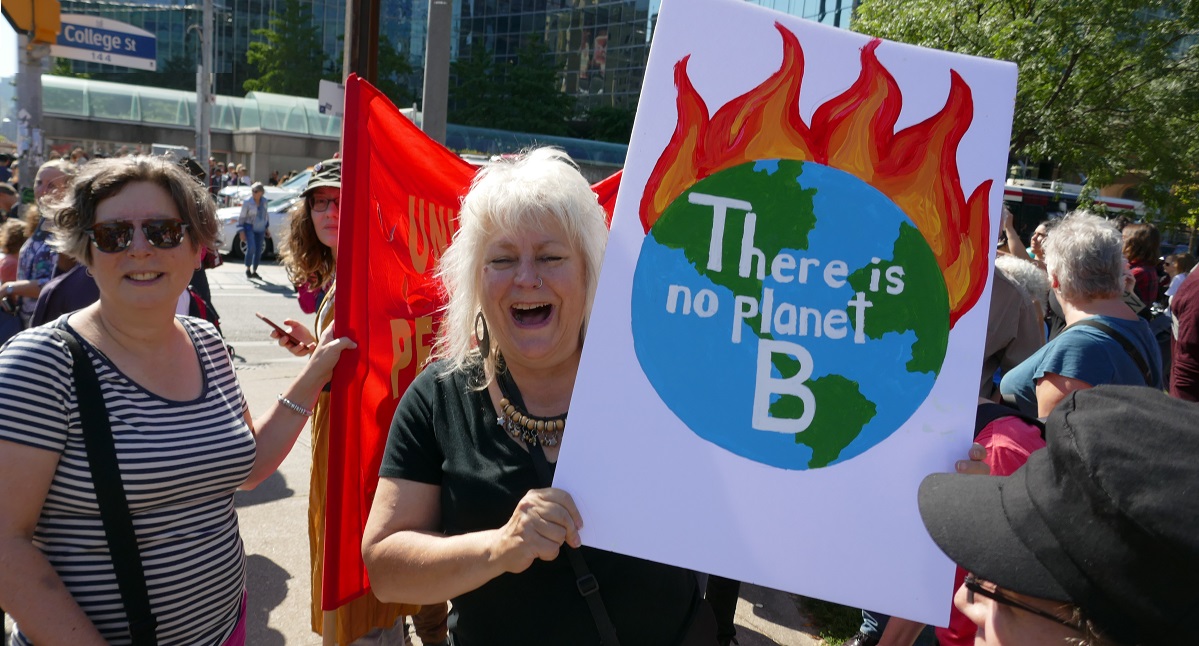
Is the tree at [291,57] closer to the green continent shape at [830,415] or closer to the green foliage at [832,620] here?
the green foliage at [832,620]

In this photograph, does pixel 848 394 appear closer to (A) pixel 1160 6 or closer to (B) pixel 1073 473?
(B) pixel 1073 473

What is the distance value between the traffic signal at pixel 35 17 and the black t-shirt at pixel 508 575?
882 centimetres

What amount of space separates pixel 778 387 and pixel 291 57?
45.8 metres

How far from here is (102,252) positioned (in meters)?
1.87

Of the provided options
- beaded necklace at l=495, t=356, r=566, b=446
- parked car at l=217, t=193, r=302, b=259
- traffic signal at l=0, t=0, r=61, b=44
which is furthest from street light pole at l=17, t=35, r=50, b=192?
beaded necklace at l=495, t=356, r=566, b=446

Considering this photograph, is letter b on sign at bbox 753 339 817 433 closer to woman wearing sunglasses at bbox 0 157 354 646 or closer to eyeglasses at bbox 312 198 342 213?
woman wearing sunglasses at bbox 0 157 354 646

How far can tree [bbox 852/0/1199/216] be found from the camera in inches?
390

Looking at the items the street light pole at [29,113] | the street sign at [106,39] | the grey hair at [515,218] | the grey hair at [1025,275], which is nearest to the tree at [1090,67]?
the grey hair at [1025,275]

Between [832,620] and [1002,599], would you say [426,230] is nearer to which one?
[1002,599]

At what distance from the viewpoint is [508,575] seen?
5.20 ft

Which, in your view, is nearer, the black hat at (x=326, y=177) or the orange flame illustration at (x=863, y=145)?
the orange flame illustration at (x=863, y=145)

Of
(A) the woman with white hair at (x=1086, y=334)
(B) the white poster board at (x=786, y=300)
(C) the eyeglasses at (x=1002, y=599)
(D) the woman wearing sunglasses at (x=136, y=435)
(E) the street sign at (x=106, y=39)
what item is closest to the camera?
(C) the eyeglasses at (x=1002, y=599)

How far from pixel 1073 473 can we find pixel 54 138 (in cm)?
3304

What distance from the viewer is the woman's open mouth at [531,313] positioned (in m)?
1.65
